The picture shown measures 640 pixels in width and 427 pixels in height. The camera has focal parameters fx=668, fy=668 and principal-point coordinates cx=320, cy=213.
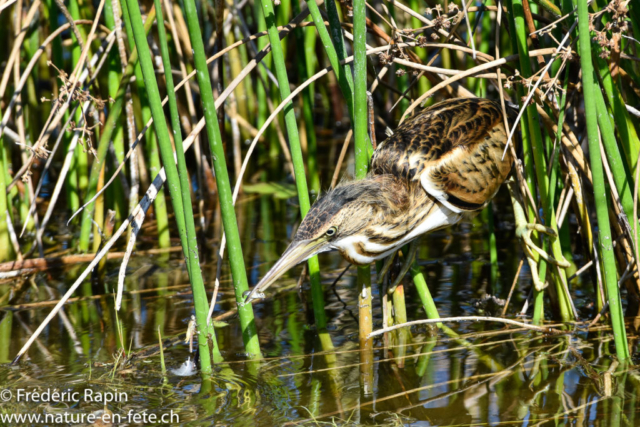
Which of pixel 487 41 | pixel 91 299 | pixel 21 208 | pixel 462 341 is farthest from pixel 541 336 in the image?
pixel 21 208

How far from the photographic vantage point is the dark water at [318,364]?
287 centimetres

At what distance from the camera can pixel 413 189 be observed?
3328 mm

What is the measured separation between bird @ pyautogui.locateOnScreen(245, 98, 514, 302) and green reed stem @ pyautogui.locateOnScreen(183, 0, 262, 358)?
12 centimetres

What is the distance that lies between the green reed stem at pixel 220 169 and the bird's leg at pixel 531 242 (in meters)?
1.47

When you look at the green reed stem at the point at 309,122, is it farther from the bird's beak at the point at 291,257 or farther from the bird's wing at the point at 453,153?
the bird's beak at the point at 291,257

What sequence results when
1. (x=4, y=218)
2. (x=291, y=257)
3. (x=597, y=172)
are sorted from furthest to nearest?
(x=4, y=218) → (x=291, y=257) → (x=597, y=172)

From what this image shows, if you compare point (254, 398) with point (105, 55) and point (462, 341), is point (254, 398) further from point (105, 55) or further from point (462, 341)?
point (105, 55)

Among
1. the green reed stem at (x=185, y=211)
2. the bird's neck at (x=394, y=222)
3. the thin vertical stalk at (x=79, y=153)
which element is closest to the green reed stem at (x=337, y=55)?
the bird's neck at (x=394, y=222)

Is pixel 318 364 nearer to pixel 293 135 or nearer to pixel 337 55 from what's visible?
pixel 293 135

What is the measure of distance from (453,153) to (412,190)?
1.06 ft

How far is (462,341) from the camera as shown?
3.53 m

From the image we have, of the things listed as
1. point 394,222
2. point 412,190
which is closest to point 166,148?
point 394,222

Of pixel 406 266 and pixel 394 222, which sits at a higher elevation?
pixel 394 222

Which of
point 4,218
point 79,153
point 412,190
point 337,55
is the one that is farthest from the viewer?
point 79,153
